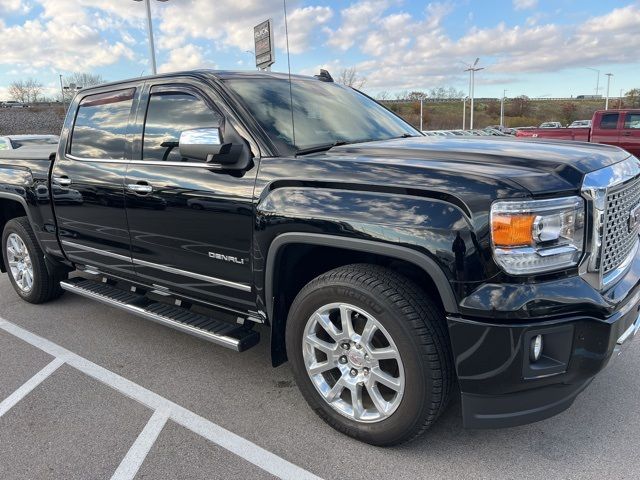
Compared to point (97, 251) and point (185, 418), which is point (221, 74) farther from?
point (185, 418)

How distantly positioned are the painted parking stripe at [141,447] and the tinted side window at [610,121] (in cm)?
1518

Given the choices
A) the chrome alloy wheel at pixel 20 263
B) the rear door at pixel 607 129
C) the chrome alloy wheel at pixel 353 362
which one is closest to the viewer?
the chrome alloy wheel at pixel 353 362

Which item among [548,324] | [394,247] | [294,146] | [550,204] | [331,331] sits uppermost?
[294,146]

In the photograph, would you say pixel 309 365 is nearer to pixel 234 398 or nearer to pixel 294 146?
pixel 234 398

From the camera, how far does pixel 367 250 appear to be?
2451 millimetres

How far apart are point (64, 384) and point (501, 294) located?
9.53ft

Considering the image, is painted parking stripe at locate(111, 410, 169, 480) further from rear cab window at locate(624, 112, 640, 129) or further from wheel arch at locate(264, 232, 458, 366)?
rear cab window at locate(624, 112, 640, 129)

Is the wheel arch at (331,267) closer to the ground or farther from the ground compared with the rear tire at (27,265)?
farther from the ground

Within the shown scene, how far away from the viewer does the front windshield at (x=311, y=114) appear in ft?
10.3

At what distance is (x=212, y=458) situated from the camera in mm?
2674

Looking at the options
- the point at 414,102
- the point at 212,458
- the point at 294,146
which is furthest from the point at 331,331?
the point at 414,102

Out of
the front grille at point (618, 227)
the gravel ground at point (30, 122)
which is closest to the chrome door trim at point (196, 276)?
the front grille at point (618, 227)

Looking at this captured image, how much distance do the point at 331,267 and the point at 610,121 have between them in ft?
47.6

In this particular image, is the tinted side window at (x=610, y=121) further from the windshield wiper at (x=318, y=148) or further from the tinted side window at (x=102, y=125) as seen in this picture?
the tinted side window at (x=102, y=125)
